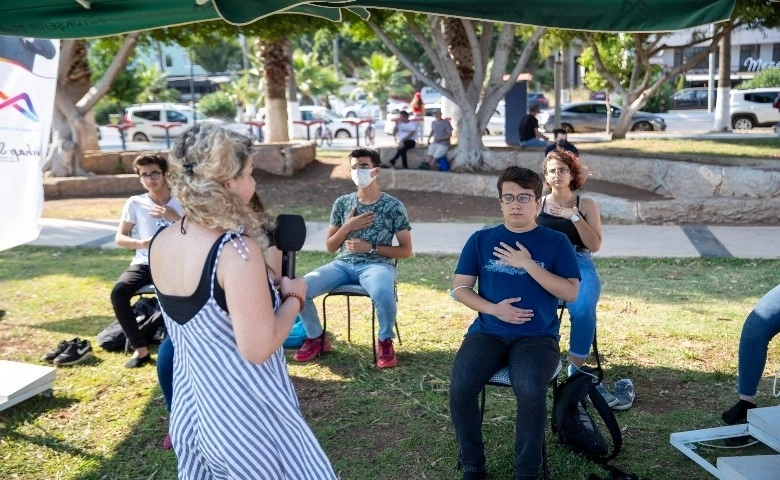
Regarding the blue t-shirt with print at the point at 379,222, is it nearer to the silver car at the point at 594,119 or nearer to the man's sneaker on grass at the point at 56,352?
the man's sneaker on grass at the point at 56,352

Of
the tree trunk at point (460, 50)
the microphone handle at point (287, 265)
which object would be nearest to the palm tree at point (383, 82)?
the tree trunk at point (460, 50)

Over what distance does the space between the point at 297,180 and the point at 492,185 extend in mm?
4433

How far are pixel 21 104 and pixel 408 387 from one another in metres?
2.95

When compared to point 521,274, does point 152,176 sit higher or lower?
higher

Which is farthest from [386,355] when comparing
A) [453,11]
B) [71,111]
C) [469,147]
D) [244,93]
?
[244,93]

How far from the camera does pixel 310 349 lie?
546 centimetres

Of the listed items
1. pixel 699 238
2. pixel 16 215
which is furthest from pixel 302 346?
pixel 699 238

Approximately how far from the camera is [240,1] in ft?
12.4

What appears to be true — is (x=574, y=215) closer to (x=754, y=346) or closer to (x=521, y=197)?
(x=521, y=197)

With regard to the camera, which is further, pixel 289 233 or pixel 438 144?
pixel 438 144

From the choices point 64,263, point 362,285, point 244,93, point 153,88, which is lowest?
point 64,263

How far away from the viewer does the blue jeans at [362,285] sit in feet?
16.9

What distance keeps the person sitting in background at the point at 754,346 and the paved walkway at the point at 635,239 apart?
170 inches

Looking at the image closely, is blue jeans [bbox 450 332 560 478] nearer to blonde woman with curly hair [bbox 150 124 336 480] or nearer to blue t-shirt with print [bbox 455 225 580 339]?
blue t-shirt with print [bbox 455 225 580 339]
